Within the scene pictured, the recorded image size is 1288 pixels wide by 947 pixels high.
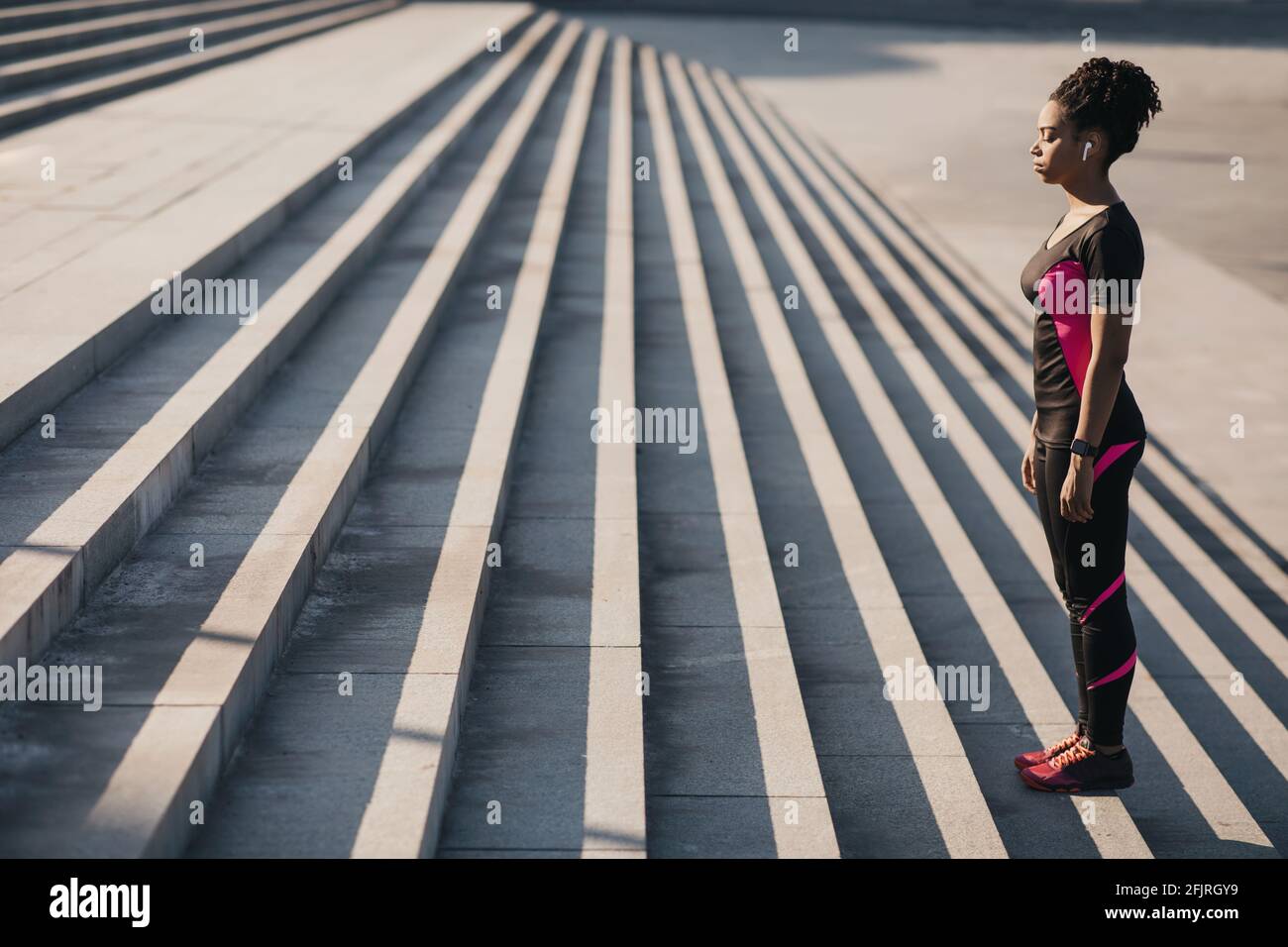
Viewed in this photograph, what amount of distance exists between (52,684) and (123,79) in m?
9.90

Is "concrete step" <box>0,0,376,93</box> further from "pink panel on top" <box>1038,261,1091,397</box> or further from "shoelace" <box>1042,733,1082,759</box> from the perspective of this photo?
"shoelace" <box>1042,733,1082,759</box>

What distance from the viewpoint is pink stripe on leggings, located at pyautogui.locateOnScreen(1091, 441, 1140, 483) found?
12.8ft

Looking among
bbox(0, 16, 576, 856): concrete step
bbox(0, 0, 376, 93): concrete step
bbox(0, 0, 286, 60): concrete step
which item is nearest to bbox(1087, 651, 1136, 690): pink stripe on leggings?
bbox(0, 16, 576, 856): concrete step

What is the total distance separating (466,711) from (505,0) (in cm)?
2623

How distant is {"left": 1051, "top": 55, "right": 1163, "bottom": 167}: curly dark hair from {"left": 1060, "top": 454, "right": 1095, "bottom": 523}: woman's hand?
892 mm

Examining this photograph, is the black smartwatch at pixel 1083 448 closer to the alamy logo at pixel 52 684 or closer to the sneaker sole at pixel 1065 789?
the sneaker sole at pixel 1065 789

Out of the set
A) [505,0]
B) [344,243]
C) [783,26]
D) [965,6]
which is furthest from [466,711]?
[965,6]

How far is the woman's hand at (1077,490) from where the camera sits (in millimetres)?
3822

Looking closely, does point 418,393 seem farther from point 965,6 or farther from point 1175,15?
point 1175,15

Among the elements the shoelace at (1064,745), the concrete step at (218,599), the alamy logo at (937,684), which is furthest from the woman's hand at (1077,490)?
the concrete step at (218,599)

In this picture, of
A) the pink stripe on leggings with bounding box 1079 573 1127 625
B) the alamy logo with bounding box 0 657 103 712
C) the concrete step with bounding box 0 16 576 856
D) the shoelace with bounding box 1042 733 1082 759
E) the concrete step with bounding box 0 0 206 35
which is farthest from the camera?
the concrete step with bounding box 0 0 206 35

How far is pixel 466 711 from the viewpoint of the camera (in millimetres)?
4168

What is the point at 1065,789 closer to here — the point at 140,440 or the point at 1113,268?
the point at 1113,268
